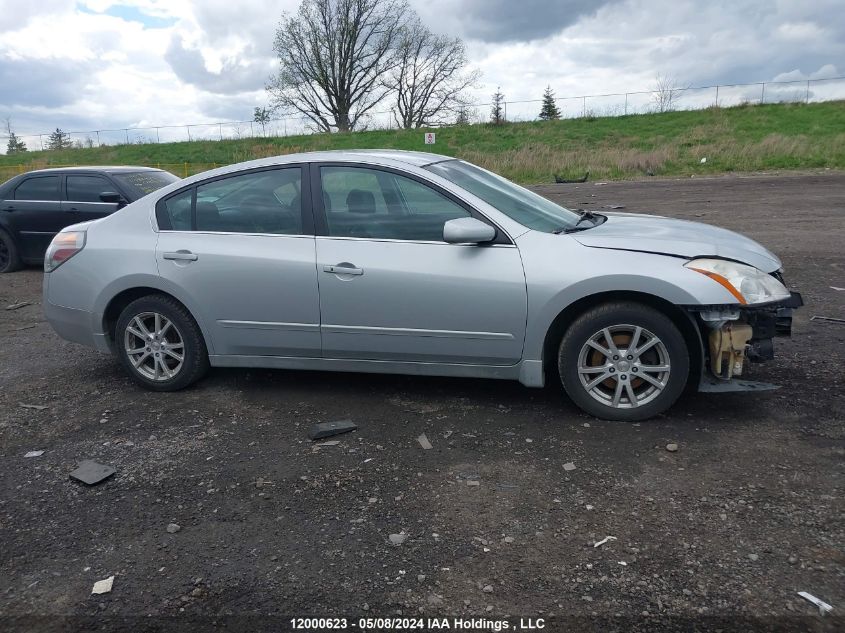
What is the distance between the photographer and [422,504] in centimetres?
365

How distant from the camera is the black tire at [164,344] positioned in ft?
17.2

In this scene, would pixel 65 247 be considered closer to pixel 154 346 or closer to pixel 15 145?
pixel 154 346

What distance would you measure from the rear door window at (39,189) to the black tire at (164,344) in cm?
647

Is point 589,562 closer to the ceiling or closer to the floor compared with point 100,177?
closer to the floor

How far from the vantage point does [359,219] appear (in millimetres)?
4887

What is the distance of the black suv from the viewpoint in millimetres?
10445

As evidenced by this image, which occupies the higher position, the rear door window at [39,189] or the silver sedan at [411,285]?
the rear door window at [39,189]

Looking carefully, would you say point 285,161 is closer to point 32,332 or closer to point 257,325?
point 257,325

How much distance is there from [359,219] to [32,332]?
4639 mm

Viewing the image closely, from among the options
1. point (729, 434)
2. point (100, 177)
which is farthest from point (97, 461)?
point (100, 177)

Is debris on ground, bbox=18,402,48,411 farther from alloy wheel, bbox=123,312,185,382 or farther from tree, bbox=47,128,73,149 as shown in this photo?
tree, bbox=47,128,73,149

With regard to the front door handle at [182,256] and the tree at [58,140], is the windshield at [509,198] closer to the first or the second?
the front door handle at [182,256]

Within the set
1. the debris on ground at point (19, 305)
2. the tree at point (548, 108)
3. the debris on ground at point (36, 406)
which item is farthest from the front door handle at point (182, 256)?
the tree at point (548, 108)

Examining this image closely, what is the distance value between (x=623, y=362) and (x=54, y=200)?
9316 mm
